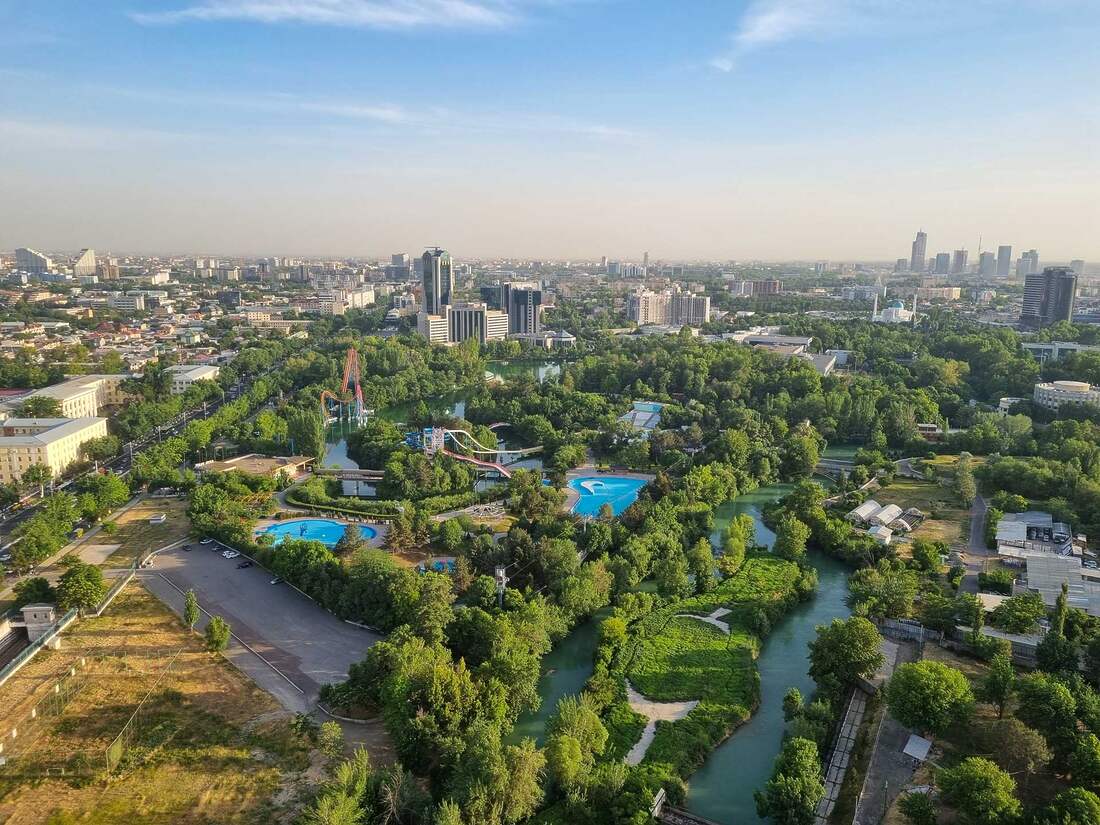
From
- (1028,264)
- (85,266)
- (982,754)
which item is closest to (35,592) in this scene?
(982,754)

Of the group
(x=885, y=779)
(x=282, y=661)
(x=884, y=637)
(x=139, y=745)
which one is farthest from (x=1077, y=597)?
(x=139, y=745)

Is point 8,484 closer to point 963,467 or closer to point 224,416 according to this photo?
point 224,416

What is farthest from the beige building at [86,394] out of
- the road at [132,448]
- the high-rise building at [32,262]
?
the high-rise building at [32,262]

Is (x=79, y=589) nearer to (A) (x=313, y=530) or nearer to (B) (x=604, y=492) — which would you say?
(A) (x=313, y=530)

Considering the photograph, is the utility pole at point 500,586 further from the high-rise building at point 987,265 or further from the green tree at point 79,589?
the high-rise building at point 987,265

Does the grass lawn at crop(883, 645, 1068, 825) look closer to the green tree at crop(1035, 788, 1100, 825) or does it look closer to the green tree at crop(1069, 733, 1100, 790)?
the green tree at crop(1069, 733, 1100, 790)

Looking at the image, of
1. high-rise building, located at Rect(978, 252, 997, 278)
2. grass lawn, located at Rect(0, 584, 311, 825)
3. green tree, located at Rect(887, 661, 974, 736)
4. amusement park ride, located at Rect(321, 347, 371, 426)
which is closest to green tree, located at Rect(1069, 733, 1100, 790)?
green tree, located at Rect(887, 661, 974, 736)
